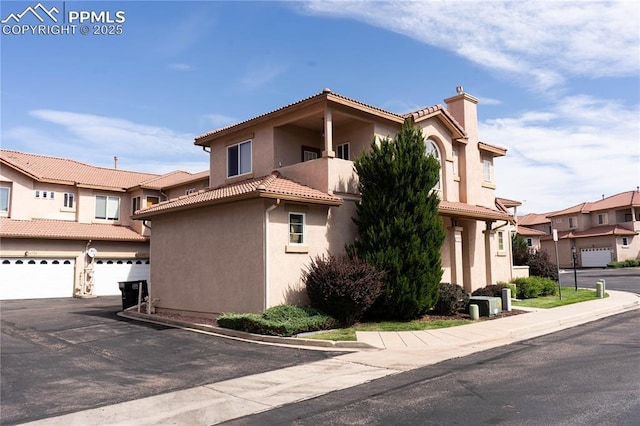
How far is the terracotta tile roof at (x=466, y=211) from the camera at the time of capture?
18591 mm

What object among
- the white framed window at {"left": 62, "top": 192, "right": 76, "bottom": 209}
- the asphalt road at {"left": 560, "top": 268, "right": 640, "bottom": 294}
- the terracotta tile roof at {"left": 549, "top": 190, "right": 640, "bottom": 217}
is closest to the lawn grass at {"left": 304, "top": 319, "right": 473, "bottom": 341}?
the asphalt road at {"left": 560, "top": 268, "right": 640, "bottom": 294}

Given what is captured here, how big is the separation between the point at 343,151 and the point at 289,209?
15.2 feet

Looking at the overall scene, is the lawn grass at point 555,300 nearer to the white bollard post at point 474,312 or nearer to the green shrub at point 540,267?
the green shrub at point 540,267

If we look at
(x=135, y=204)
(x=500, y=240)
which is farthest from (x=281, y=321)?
(x=135, y=204)

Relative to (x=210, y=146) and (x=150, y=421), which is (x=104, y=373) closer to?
(x=150, y=421)

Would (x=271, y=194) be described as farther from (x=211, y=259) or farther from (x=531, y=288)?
(x=531, y=288)

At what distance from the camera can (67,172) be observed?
3259 cm

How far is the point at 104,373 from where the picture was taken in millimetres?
9680

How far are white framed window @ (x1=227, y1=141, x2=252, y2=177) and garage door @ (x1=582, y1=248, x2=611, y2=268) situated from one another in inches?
1877

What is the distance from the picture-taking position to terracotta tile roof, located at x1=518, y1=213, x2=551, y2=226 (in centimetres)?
6600

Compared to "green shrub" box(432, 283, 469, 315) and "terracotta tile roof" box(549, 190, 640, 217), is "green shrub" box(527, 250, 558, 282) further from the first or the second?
"terracotta tile roof" box(549, 190, 640, 217)

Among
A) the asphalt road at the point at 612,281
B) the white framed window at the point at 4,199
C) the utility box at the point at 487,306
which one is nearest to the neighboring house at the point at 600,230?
the asphalt road at the point at 612,281

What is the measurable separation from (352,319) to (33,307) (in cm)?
1587

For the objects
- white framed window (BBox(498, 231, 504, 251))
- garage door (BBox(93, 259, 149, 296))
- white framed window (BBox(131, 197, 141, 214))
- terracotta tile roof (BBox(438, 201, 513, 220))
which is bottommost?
garage door (BBox(93, 259, 149, 296))
